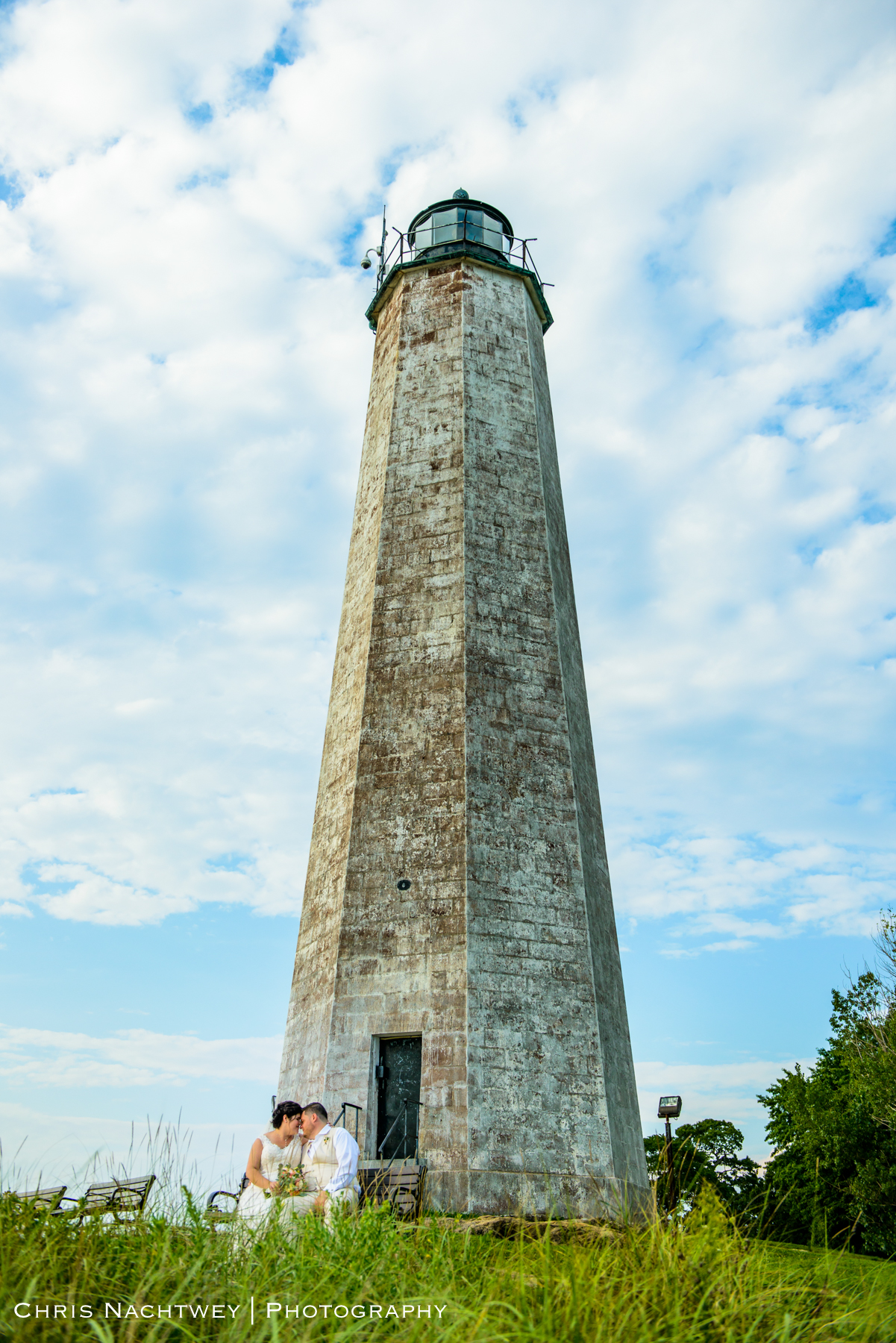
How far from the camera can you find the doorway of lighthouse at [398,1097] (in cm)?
1114

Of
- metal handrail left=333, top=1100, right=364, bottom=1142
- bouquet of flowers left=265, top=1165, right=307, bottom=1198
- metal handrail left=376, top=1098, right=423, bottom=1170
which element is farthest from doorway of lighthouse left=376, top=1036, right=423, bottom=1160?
bouquet of flowers left=265, top=1165, right=307, bottom=1198

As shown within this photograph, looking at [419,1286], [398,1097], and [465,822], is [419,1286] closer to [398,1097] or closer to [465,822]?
[398,1097]

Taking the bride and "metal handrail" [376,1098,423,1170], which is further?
"metal handrail" [376,1098,423,1170]

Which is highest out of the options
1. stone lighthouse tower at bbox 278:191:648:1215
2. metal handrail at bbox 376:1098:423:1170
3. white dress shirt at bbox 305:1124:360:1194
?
stone lighthouse tower at bbox 278:191:648:1215

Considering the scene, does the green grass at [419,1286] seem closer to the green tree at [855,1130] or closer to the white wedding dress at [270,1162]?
the white wedding dress at [270,1162]

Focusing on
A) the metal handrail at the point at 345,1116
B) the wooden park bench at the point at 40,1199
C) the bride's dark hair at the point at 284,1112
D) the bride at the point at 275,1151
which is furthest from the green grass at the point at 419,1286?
the metal handrail at the point at 345,1116

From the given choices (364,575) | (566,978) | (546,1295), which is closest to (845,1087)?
(566,978)

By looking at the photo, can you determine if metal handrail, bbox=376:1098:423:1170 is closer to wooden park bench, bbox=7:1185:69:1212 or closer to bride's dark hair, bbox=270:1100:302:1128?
bride's dark hair, bbox=270:1100:302:1128

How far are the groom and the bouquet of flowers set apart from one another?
0.48 ft

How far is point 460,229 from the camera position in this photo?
18000mm

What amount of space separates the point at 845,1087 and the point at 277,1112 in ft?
72.9

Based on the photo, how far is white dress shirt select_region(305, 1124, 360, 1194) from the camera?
671 cm

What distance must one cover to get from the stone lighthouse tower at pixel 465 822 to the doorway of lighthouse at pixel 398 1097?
0.02 m

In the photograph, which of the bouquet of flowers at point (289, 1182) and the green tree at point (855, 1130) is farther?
the green tree at point (855, 1130)
